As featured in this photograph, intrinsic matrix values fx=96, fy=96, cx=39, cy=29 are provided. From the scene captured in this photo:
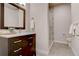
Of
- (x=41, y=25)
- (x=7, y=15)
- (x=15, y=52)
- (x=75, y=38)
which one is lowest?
(x=15, y=52)

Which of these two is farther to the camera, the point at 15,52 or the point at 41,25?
the point at 41,25

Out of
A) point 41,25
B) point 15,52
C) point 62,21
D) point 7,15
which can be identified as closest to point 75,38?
point 62,21

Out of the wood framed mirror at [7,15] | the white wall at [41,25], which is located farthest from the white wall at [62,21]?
the wood framed mirror at [7,15]

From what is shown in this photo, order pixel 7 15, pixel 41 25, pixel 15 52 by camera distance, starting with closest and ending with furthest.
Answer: pixel 15 52
pixel 7 15
pixel 41 25

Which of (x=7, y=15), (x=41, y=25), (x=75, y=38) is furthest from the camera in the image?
(x=41, y=25)

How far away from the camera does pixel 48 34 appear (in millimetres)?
2576

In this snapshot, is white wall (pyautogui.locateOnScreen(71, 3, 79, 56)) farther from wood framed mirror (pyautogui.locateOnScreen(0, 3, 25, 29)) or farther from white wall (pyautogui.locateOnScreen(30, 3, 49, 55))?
wood framed mirror (pyautogui.locateOnScreen(0, 3, 25, 29))

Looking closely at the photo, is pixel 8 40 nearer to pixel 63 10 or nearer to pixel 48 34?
pixel 63 10

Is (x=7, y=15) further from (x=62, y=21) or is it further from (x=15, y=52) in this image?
(x=62, y=21)

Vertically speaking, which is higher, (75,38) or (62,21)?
(62,21)

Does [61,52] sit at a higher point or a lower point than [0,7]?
lower

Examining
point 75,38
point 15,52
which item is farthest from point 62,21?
point 15,52

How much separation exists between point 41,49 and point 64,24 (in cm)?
102

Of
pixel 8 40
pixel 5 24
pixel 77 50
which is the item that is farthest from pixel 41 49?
pixel 8 40
